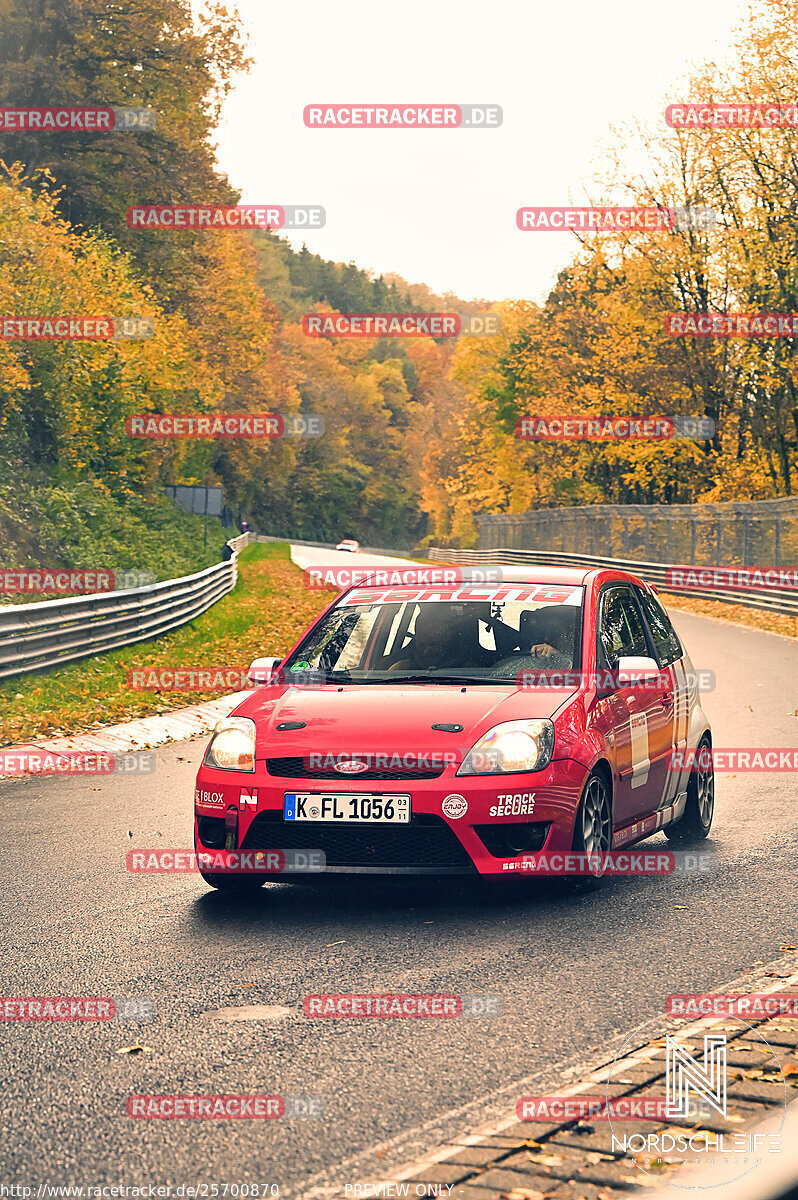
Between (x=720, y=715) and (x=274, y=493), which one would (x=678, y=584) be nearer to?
(x=720, y=715)

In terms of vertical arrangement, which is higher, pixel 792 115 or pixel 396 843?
pixel 792 115

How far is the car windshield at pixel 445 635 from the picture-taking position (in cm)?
787

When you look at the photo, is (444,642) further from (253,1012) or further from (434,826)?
(253,1012)

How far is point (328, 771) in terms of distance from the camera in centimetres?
684

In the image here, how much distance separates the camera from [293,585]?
44125 mm

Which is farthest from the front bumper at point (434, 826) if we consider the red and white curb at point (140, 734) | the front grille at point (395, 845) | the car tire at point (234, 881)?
the red and white curb at point (140, 734)

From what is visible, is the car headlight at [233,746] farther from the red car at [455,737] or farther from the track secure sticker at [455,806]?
the track secure sticker at [455,806]

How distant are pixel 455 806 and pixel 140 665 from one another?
13086mm

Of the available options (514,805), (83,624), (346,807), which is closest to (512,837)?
(514,805)

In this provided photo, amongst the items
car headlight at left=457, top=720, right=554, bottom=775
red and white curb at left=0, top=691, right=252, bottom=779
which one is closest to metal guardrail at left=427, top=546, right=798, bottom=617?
red and white curb at left=0, top=691, right=252, bottom=779

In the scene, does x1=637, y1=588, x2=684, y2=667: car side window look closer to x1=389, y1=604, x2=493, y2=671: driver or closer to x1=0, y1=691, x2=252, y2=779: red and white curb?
x1=389, y1=604, x2=493, y2=671: driver

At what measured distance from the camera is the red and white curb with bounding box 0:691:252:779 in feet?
44.1

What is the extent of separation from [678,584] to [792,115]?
15201mm

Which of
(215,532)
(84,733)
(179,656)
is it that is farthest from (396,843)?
(215,532)
